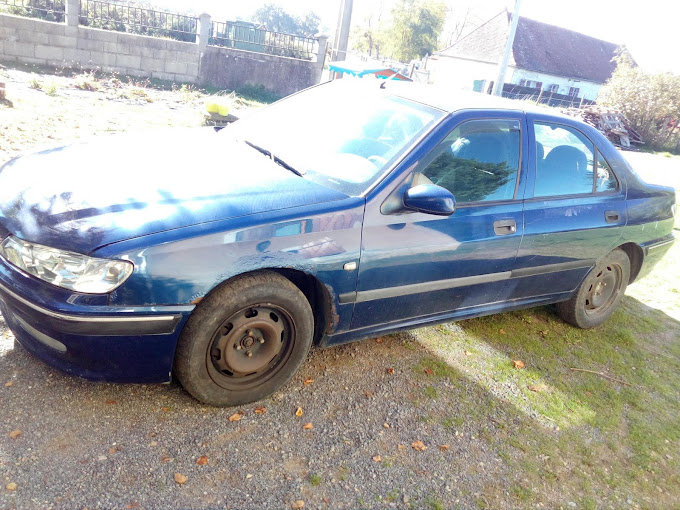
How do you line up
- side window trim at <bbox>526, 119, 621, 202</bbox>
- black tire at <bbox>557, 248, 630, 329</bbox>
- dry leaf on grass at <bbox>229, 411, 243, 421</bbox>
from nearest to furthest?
1. dry leaf on grass at <bbox>229, 411, 243, 421</bbox>
2. side window trim at <bbox>526, 119, 621, 202</bbox>
3. black tire at <bbox>557, 248, 630, 329</bbox>

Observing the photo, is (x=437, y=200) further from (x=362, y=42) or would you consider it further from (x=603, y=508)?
(x=362, y=42)

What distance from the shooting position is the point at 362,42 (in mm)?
61250

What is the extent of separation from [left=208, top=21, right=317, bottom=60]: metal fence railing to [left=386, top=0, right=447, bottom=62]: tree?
121ft

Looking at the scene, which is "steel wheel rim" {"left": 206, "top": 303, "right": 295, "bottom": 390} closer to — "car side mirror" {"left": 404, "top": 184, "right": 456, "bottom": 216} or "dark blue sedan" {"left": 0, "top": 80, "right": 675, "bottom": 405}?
"dark blue sedan" {"left": 0, "top": 80, "right": 675, "bottom": 405}

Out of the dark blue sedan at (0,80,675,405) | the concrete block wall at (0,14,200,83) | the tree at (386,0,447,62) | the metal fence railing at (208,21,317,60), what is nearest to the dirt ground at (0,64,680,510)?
the dark blue sedan at (0,80,675,405)

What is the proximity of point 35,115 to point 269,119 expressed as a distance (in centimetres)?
633

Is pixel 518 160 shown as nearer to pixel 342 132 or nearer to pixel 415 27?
pixel 342 132

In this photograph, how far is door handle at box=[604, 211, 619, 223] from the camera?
4.10 metres

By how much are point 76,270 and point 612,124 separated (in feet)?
77.2

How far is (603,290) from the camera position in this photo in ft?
15.2

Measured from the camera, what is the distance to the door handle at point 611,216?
4.10 m

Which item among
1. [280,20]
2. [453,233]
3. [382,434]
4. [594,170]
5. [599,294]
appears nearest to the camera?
[382,434]

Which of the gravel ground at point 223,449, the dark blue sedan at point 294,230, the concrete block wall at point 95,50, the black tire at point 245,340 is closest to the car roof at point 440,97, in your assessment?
the dark blue sedan at point 294,230

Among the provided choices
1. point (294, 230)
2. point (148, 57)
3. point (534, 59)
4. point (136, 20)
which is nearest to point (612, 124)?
point (148, 57)
